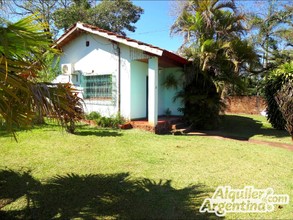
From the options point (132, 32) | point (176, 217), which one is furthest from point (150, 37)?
point (176, 217)

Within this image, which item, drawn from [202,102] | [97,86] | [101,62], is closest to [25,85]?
[202,102]

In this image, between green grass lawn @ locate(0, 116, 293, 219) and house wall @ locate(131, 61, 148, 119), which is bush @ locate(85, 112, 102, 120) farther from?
green grass lawn @ locate(0, 116, 293, 219)

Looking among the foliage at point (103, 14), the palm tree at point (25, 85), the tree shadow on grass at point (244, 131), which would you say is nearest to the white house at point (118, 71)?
the tree shadow on grass at point (244, 131)

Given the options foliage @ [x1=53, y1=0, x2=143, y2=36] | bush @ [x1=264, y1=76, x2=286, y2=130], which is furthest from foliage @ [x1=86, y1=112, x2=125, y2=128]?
foliage @ [x1=53, y1=0, x2=143, y2=36]

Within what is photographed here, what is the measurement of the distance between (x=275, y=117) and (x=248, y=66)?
319 cm

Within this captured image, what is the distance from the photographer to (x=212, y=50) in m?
11.8

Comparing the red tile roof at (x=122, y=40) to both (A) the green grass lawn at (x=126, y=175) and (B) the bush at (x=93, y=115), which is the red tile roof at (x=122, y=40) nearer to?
(B) the bush at (x=93, y=115)

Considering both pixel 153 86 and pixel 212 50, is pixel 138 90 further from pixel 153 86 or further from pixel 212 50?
pixel 212 50

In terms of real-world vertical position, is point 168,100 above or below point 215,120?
above

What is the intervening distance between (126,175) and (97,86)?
8770 mm

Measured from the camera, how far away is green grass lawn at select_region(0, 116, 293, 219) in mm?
4258

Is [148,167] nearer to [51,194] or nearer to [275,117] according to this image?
[51,194]

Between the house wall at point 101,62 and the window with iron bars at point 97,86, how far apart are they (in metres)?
0.24

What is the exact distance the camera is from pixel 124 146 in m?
8.56
